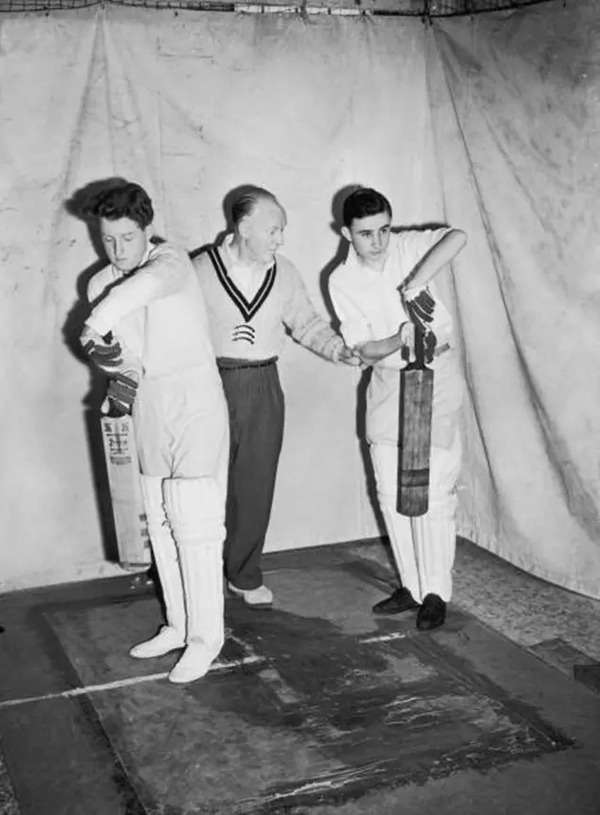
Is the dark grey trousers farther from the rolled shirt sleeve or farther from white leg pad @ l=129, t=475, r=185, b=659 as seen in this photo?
white leg pad @ l=129, t=475, r=185, b=659

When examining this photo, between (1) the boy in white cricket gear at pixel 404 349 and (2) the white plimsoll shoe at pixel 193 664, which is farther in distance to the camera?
(1) the boy in white cricket gear at pixel 404 349

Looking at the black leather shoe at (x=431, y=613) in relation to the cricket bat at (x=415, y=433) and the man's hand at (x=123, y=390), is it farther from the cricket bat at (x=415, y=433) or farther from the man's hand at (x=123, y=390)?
the man's hand at (x=123, y=390)

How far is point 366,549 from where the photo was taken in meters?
5.76

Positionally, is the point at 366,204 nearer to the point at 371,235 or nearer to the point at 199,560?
the point at 371,235

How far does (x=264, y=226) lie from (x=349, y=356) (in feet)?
2.25

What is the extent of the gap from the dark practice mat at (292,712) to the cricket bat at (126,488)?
1.37ft

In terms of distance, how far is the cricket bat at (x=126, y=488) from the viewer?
4285 mm

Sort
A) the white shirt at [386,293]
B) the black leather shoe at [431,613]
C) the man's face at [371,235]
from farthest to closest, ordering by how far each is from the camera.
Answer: the black leather shoe at [431,613], the white shirt at [386,293], the man's face at [371,235]

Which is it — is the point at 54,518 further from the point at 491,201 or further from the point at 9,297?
the point at 491,201

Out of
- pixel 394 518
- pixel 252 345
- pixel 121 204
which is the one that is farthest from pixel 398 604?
pixel 121 204

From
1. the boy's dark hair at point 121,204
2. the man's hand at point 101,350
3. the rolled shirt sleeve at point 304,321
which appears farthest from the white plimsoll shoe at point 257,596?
the boy's dark hair at point 121,204

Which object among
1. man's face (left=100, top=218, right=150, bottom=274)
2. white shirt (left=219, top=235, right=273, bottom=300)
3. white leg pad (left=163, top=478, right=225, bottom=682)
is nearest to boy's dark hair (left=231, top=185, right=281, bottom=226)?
white shirt (left=219, top=235, right=273, bottom=300)

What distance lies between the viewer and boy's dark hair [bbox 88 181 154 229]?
3807mm

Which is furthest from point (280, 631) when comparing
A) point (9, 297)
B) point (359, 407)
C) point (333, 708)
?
point (9, 297)
